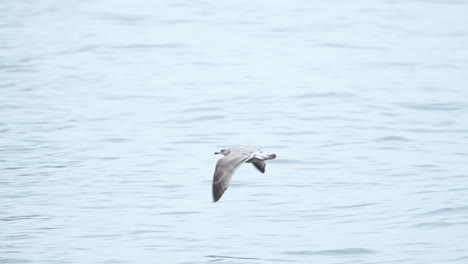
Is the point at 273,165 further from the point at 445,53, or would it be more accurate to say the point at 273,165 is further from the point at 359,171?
the point at 445,53

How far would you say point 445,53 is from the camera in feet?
74.5

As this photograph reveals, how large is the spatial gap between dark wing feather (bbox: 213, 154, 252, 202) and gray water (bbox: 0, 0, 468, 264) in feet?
3.75

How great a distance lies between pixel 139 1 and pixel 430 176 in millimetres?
17616

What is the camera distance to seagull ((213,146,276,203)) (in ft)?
31.2

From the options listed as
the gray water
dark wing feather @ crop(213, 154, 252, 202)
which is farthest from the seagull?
the gray water

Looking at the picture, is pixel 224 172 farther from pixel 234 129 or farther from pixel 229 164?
pixel 234 129

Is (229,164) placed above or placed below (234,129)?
above

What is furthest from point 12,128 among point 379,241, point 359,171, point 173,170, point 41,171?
point 379,241

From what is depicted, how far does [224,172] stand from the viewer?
31.8 ft

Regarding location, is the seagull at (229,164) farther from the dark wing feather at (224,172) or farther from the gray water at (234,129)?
the gray water at (234,129)

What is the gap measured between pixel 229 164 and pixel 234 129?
712 centimetres

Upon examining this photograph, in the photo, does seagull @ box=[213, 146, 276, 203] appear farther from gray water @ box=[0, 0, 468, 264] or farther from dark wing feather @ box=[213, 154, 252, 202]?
gray water @ box=[0, 0, 468, 264]

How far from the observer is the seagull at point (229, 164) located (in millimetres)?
9516

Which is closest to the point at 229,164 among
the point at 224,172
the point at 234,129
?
the point at 224,172
